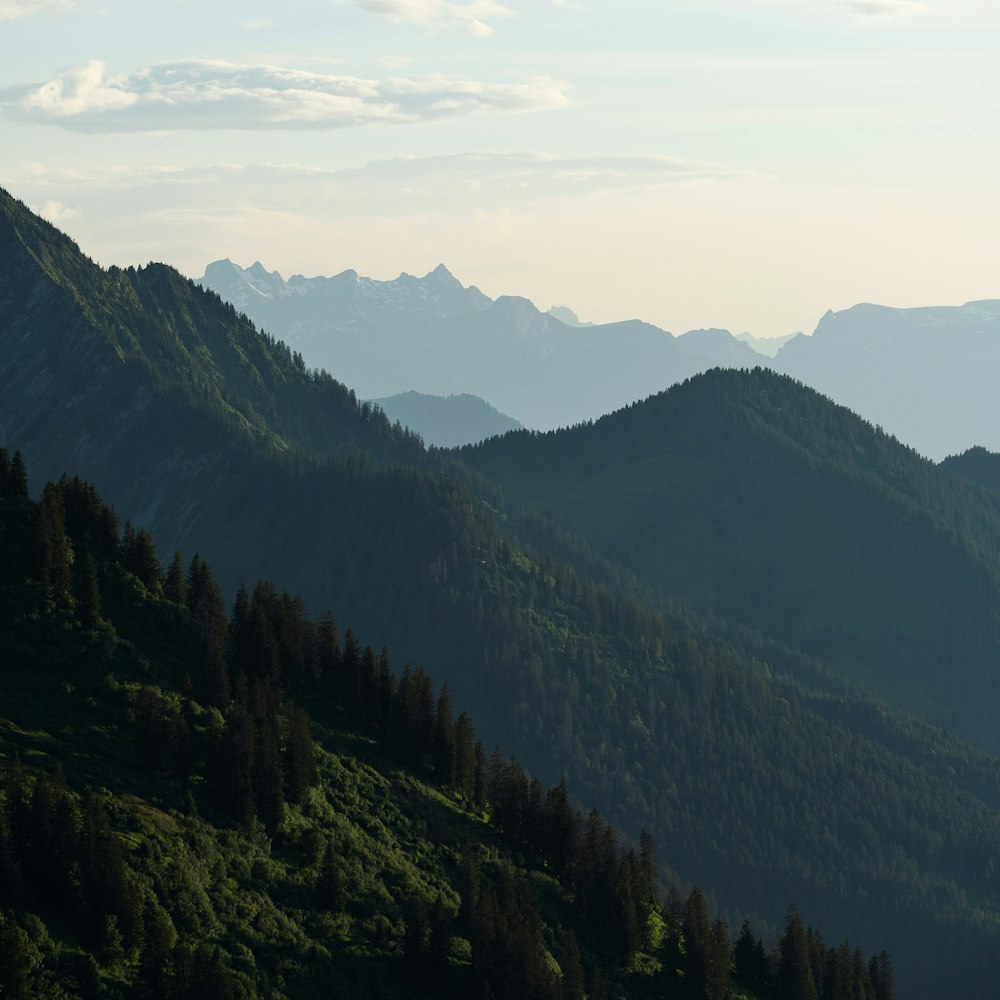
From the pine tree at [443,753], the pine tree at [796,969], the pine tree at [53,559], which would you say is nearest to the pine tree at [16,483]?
the pine tree at [53,559]

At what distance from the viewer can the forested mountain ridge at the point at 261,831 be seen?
329 feet

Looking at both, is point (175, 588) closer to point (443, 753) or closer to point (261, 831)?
point (443, 753)

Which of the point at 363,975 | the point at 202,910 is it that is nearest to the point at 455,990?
the point at 363,975

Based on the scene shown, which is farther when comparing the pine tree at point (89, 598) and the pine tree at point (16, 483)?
the pine tree at point (16, 483)

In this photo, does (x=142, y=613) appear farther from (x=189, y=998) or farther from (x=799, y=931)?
(x=799, y=931)

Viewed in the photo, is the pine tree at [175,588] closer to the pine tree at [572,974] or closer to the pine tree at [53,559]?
the pine tree at [53,559]

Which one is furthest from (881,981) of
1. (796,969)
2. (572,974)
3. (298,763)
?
(298,763)

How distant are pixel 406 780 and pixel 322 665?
17428mm

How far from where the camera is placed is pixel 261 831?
12669 centimetres

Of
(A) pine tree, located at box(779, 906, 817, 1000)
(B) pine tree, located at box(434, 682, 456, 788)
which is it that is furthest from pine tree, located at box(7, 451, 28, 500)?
(A) pine tree, located at box(779, 906, 817, 1000)

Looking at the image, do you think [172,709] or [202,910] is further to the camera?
[172,709]

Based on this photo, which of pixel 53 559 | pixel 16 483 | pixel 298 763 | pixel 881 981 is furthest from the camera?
pixel 881 981

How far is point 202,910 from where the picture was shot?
110 m

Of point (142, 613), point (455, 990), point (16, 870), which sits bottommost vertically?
point (455, 990)
